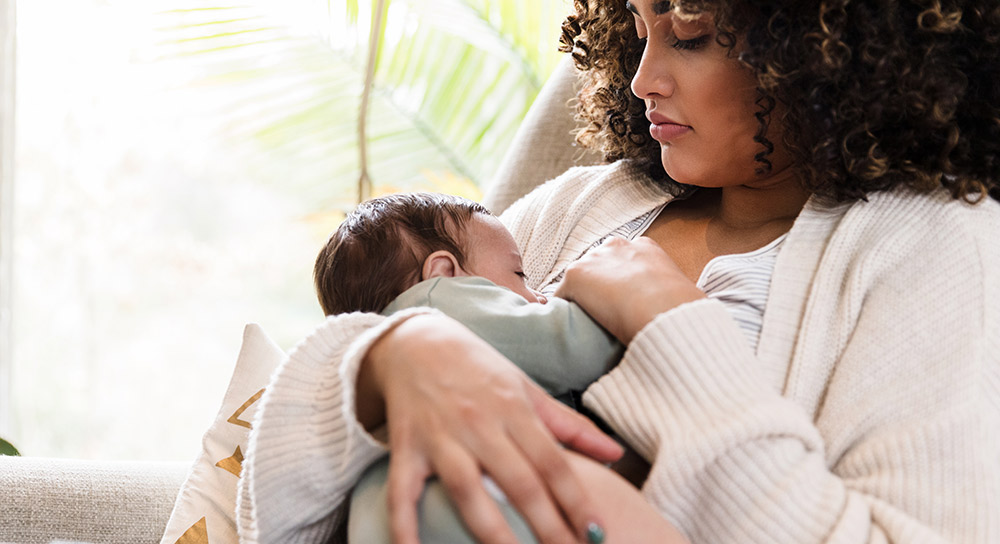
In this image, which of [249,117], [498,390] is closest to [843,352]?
[498,390]

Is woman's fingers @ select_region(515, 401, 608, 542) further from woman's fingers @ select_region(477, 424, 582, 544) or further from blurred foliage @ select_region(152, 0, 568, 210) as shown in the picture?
blurred foliage @ select_region(152, 0, 568, 210)

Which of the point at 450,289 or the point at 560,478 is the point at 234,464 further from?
the point at 560,478

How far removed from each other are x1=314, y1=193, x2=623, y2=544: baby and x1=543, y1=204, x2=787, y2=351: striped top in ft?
0.53

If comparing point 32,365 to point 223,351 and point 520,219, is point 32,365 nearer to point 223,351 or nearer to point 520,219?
point 223,351

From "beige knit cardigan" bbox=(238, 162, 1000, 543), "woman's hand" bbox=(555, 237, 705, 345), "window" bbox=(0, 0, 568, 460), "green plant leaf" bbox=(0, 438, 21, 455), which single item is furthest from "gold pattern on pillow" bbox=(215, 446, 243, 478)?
"window" bbox=(0, 0, 568, 460)

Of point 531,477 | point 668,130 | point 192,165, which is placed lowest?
point 192,165

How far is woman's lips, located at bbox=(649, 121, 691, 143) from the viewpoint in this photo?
1.20m

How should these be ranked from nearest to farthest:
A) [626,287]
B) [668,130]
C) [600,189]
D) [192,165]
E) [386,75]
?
1. [626,287]
2. [668,130]
3. [600,189]
4. [386,75]
5. [192,165]

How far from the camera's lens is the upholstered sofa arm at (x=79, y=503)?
1305 mm

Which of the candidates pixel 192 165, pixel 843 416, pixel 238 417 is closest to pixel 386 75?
pixel 192 165

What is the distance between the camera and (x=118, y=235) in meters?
3.19

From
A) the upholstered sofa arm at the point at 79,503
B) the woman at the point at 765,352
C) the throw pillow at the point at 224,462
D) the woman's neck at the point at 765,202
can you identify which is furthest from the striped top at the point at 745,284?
the upholstered sofa arm at the point at 79,503

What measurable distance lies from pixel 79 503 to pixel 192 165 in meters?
1.98

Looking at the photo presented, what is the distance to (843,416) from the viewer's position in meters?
0.94
